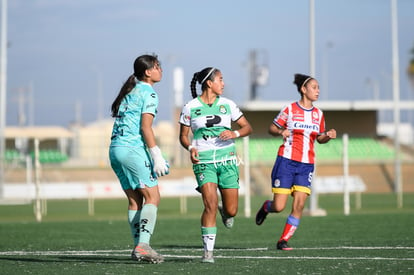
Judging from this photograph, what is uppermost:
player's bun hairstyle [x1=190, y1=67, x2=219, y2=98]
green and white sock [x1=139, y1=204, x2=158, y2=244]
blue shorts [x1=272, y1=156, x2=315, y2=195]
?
player's bun hairstyle [x1=190, y1=67, x2=219, y2=98]

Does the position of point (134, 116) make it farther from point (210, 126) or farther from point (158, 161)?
point (210, 126)

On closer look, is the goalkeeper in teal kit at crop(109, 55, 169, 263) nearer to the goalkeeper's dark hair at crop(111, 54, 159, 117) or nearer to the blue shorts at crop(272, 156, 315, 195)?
the goalkeeper's dark hair at crop(111, 54, 159, 117)

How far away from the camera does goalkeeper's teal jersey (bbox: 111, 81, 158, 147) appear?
31.8 ft

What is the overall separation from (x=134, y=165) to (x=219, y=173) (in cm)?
99

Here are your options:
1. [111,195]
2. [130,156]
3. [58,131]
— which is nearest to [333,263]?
[130,156]

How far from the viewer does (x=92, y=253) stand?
1149cm

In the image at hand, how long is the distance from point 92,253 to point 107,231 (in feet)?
17.6

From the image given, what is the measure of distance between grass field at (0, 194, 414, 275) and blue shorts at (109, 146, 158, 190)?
2.86 ft

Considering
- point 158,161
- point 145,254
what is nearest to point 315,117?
point 158,161

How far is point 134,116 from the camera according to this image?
9.72 m

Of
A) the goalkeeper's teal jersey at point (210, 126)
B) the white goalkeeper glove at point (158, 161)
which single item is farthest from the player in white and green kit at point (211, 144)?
the white goalkeeper glove at point (158, 161)

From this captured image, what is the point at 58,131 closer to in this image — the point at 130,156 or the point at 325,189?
the point at 325,189

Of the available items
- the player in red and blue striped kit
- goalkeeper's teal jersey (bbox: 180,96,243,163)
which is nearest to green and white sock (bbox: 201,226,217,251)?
goalkeeper's teal jersey (bbox: 180,96,243,163)

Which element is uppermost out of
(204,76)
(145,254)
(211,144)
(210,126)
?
(204,76)
